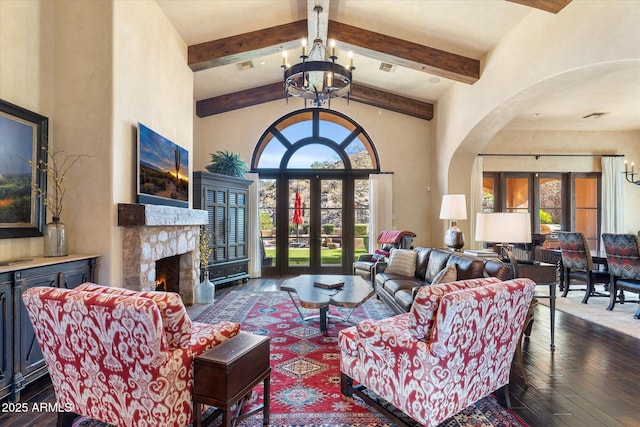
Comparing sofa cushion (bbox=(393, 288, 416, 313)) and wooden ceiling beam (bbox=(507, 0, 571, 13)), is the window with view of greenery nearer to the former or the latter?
wooden ceiling beam (bbox=(507, 0, 571, 13))

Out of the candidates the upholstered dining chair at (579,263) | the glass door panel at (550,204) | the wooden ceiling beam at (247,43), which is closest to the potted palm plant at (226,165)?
the wooden ceiling beam at (247,43)

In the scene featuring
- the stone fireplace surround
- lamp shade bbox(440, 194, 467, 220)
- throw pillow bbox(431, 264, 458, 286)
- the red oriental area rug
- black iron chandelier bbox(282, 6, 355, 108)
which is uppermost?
black iron chandelier bbox(282, 6, 355, 108)

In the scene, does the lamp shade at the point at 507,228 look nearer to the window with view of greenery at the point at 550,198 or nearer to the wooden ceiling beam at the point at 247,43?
the wooden ceiling beam at the point at 247,43

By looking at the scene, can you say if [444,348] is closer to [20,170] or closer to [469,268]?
[469,268]

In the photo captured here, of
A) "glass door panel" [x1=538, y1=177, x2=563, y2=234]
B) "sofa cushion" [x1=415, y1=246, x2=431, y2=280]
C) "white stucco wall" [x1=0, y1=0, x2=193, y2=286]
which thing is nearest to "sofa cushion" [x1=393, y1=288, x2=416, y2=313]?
"sofa cushion" [x1=415, y1=246, x2=431, y2=280]

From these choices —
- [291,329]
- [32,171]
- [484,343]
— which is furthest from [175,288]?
[484,343]

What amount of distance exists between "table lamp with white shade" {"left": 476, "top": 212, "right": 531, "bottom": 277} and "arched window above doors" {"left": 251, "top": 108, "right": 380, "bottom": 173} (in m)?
4.08

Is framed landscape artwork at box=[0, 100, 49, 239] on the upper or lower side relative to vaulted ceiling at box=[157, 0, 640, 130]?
lower

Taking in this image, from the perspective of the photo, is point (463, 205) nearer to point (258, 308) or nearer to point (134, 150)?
point (258, 308)

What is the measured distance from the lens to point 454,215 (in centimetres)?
514

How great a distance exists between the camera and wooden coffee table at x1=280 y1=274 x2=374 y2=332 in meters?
3.20

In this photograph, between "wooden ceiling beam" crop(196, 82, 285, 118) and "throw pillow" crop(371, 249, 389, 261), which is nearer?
"throw pillow" crop(371, 249, 389, 261)

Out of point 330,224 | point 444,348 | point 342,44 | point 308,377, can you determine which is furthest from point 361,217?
point 444,348

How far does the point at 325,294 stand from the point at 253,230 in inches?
149
